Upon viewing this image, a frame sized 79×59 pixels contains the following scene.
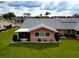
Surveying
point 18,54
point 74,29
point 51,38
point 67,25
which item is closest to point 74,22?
point 67,25

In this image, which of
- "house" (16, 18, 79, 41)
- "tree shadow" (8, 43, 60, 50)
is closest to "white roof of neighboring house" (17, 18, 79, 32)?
"house" (16, 18, 79, 41)

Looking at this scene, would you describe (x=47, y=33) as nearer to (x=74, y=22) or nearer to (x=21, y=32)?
(x=21, y=32)

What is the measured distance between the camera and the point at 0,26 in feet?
190

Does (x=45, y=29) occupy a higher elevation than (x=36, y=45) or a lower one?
higher

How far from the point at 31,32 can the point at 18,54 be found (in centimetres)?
1077

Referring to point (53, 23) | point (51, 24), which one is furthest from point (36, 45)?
point (53, 23)

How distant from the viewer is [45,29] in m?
34.1

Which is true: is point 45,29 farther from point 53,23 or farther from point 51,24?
point 53,23

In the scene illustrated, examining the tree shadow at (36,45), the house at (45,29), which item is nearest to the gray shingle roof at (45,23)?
the house at (45,29)

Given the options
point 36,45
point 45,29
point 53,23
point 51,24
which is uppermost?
point 53,23

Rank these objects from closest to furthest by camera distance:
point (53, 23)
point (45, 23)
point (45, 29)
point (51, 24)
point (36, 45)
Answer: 1. point (36, 45)
2. point (45, 29)
3. point (51, 24)
4. point (45, 23)
5. point (53, 23)

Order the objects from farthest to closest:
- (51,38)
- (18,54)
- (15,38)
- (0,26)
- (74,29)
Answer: (0,26) < (74,29) < (51,38) < (15,38) < (18,54)

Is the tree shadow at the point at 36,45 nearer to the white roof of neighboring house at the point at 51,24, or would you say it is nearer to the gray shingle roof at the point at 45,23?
the white roof of neighboring house at the point at 51,24

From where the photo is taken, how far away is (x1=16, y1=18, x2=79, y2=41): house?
34000 mm
